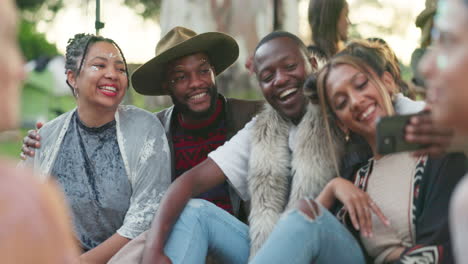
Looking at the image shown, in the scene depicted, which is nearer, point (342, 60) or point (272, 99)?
point (342, 60)

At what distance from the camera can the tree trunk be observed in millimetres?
6598

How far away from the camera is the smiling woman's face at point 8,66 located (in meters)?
1.26

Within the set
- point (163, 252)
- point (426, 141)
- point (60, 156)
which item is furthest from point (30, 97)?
point (426, 141)

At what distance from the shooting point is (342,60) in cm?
266

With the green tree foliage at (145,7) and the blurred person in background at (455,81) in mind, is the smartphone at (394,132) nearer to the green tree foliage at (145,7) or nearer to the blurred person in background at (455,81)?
the blurred person in background at (455,81)

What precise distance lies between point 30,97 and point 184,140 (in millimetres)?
6699

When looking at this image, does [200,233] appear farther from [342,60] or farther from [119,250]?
[342,60]

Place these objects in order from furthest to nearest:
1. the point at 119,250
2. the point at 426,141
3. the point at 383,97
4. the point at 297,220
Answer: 1. the point at 119,250
2. the point at 383,97
3. the point at 297,220
4. the point at 426,141

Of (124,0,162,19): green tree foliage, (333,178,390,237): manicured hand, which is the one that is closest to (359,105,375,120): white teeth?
(333,178,390,237): manicured hand

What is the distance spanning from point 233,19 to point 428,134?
501 cm

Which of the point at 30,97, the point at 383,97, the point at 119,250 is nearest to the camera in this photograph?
the point at 383,97

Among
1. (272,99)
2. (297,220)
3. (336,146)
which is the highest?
(272,99)

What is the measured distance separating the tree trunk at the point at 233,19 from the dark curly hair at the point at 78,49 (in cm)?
Result: 321

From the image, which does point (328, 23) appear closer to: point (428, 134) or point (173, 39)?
point (173, 39)
